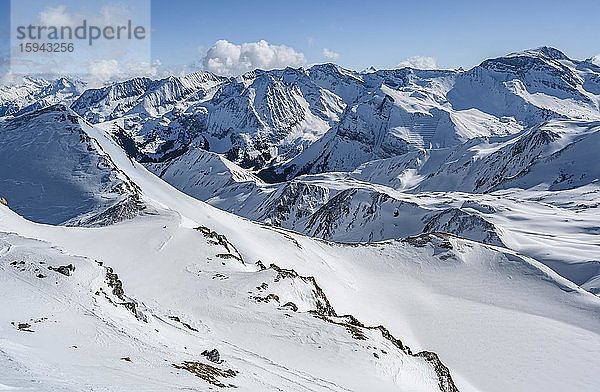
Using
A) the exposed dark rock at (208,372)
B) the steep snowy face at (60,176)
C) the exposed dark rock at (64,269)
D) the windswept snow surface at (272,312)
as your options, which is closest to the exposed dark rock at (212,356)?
the windswept snow surface at (272,312)

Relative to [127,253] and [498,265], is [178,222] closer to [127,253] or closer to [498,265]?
[127,253]

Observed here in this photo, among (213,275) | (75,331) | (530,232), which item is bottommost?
(530,232)

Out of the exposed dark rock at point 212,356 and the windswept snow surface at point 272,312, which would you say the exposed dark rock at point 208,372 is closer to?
the windswept snow surface at point 272,312

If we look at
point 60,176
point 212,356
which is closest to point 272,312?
point 212,356

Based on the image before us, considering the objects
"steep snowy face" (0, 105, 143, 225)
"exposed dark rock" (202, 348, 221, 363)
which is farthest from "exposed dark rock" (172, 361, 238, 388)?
"steep snowy face" (0, 105, 143, 225)

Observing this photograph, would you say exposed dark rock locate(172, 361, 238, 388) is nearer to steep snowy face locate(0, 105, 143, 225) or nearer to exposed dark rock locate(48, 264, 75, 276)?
exposed dark rock locate(48, 264, 75, 276)

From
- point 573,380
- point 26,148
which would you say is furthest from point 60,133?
point 573,380

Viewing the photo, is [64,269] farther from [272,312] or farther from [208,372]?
[272,312]

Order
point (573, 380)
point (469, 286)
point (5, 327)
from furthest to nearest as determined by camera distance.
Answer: point (469, 286) → point (573, 380) → point (5, 327)
